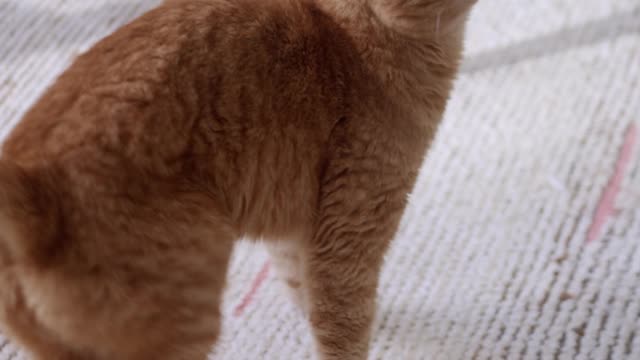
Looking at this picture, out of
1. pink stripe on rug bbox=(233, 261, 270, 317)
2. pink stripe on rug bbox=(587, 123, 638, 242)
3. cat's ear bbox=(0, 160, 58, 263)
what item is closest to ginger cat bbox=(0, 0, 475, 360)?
cat's ear bbox=(0, 160, 58, 263)

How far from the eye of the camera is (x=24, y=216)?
0.65 meters

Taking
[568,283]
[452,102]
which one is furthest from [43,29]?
[568,283]

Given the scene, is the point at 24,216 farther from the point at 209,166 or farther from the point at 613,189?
the point at 613,189

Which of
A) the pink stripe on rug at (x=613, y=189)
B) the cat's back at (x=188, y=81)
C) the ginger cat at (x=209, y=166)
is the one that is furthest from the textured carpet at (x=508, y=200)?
the cat's back at (x=188, y=81)

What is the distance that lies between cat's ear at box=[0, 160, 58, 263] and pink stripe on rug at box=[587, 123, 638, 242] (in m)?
0.76

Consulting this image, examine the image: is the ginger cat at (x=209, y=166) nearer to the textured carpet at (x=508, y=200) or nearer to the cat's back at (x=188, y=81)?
the cat's back at (x=188, y=81)

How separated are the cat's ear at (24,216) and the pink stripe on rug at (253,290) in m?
0.46

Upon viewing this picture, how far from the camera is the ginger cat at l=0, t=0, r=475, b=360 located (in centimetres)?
68

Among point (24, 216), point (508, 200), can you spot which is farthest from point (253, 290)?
point (24, 216)

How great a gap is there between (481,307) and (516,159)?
0.93 ft

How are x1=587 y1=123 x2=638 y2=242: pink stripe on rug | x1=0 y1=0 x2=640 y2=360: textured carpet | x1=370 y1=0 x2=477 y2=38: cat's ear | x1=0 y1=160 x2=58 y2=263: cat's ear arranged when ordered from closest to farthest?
1. x1=0 y1=160 x2=58 y2=263: cat's ear
2. x1=370 y1=0 x2=477 y2=38: cat's ear
3. x1=0 y1=0 x2=640 y2=360: textured carpet
4. x1=587 y1=123 x2=638 y2=242: pink stripe on rug

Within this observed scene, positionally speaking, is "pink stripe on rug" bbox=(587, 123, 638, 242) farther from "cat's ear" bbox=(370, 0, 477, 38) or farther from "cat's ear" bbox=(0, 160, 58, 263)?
"cat's ear" bbox=(0, 160, 58, 263)

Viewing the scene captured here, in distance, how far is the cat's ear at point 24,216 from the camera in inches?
25.6

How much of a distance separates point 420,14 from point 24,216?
455 millimetres
